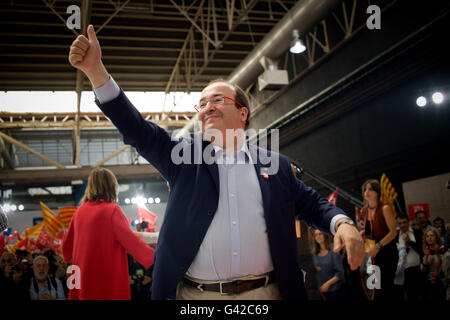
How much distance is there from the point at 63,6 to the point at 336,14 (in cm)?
631

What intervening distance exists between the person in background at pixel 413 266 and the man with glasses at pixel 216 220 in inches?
142

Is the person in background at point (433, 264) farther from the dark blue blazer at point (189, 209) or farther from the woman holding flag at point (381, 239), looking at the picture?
the dark blue blazer at point (189, 209)

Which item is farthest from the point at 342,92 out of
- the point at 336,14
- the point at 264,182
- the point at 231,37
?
the point at 264,182

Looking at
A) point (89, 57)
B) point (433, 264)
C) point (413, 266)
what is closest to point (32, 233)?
point (413, 266)

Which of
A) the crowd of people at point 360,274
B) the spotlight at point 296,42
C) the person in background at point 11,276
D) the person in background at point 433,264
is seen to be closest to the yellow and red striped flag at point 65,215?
the crowd of people at point 360,274

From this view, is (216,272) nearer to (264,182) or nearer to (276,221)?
(276,221)

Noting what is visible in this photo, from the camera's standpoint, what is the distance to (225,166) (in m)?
1.47

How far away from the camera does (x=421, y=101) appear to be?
20.9ft

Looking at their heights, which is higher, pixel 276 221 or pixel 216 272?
pixel 276 221

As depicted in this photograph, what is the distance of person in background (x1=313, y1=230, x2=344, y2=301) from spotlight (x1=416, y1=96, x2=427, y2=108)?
11.2ft

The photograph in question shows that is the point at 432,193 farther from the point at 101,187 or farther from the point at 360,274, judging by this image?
the point at 101,187

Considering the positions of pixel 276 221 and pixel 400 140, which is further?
pixel 400 140

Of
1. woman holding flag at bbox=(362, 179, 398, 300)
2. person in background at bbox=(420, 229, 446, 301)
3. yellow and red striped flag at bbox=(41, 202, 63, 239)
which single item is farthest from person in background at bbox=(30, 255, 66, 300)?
person in background at bbox=(420, 229, 446, 301)

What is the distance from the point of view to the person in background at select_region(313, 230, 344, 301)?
430 centimetres
